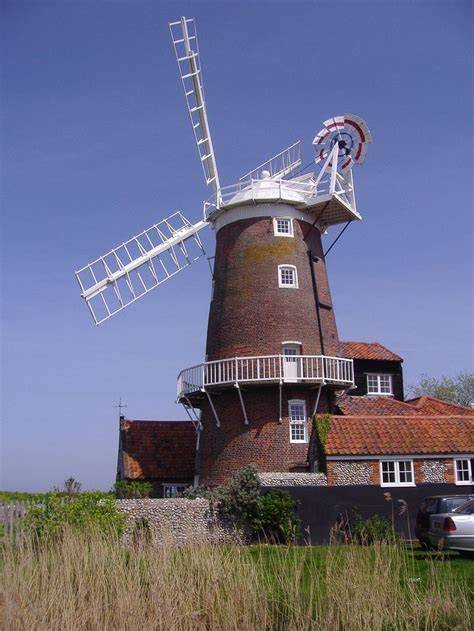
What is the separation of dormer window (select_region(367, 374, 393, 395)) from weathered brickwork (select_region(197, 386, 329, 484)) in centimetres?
704

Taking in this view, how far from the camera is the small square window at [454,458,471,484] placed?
26578 millimetres

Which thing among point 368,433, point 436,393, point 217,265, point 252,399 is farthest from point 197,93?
point 436,393

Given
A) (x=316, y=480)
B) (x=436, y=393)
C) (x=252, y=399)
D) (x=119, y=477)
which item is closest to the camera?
(x=316, y=480)

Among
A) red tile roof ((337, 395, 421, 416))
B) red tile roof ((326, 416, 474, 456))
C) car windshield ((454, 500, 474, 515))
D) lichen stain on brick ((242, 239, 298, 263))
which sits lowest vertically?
car windshield ((454, 500, 474, 515))

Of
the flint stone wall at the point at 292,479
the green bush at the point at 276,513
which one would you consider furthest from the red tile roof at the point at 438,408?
the green bush at the point at 276,513

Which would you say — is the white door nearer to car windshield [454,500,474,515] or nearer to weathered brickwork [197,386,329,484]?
weathered brickwork [197,386,329,484]

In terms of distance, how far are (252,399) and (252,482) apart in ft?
16.2

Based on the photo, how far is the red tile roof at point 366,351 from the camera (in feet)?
117

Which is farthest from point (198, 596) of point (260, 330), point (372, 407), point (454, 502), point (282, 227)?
point (372, 407)

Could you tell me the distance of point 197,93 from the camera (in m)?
31.4

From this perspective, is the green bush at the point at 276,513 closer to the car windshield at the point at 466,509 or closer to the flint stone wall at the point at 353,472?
the flint stone wall at the point at 353,472

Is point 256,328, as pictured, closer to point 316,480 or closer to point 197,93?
point 316,480

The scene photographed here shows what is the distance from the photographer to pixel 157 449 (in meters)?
34.4

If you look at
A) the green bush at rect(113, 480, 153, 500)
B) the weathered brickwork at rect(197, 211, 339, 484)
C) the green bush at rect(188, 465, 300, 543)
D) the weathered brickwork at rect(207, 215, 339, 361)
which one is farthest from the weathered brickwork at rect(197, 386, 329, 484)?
the green bush at rect(188, 465, 300, 543)
